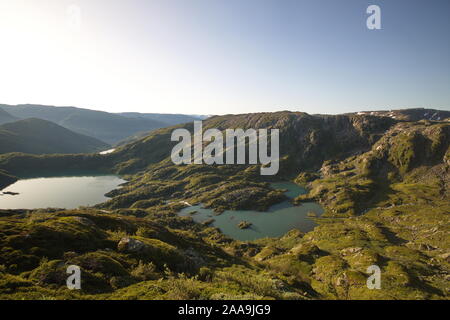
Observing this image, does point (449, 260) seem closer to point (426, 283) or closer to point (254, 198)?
point (426, 283)

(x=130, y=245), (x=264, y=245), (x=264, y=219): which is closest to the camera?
(x=130, y=245)

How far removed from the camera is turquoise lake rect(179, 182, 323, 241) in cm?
12262

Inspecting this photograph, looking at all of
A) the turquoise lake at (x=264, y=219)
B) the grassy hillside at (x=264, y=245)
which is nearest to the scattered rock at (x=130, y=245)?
the grassy hillside at (x=264, y=245)

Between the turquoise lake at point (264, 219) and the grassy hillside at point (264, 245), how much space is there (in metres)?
7.43

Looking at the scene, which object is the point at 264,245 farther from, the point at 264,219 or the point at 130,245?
the point at 130,245

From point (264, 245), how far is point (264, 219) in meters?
40.9

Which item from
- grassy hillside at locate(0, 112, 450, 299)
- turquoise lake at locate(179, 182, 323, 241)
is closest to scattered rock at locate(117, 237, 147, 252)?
grassy hillside at locate(0, 112, 450, 299)

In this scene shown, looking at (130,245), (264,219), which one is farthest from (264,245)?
(130,245)

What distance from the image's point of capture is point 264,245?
102m

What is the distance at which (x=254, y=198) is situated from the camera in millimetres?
171500

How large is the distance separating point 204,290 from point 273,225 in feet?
403

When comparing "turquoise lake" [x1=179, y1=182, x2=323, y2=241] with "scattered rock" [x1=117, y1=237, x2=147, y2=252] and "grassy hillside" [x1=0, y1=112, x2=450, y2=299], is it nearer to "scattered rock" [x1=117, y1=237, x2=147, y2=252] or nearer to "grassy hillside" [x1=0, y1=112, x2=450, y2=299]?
"grassy hillside" [x1=0, y1=112, x2=450, y2=299]

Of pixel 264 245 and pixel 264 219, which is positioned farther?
pixel 264 219
